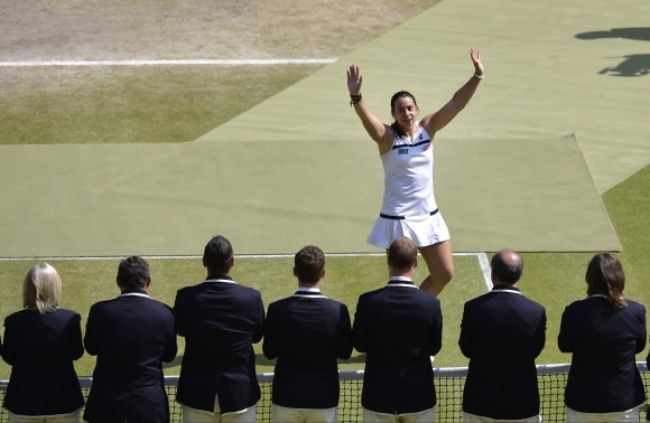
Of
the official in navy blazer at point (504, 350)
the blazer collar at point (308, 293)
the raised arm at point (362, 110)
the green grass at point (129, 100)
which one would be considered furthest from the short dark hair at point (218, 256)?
the green grass at point (129, 100)

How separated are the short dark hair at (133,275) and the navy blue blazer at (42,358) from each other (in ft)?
1.43

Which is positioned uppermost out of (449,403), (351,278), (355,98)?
(355,98)

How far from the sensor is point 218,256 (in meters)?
8.41

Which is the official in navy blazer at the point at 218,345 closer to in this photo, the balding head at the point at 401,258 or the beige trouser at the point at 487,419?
the balding head at the point at 401,258

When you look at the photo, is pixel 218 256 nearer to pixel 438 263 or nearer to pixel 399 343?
pixel 399 343

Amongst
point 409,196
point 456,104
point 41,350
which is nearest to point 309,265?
point 41,350

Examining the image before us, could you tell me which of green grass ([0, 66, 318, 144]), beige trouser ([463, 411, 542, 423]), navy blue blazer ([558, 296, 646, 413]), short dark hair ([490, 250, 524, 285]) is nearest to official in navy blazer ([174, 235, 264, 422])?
beige trouser ([463, 411, 542, 423])

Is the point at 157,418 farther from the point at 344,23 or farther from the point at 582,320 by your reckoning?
the point at 344,23

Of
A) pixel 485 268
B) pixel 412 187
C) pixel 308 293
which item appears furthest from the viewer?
pixel 485 268

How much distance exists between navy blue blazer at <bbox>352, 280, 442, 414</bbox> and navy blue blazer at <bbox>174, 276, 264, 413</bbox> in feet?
2.41

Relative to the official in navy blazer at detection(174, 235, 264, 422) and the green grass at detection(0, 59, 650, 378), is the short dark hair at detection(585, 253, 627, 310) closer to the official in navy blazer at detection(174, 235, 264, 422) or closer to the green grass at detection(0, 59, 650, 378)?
the official in navy blazer at detection(174, 235, 264, 422)

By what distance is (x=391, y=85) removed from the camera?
1878cm

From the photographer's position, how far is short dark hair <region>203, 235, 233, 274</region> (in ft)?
27.6

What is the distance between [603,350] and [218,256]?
2569 millimetres
